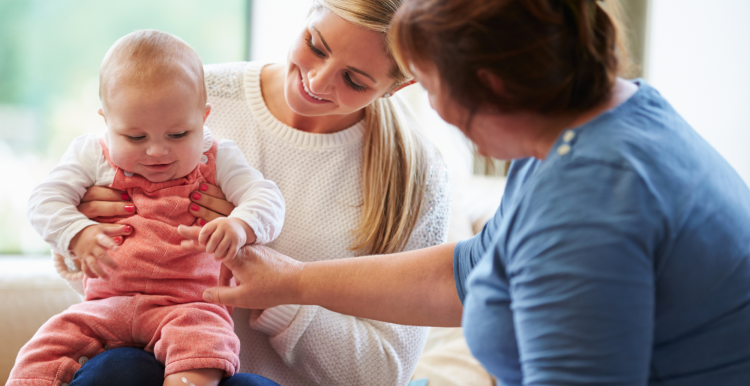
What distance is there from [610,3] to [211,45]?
2488mm

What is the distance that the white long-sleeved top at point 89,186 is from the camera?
108 cm

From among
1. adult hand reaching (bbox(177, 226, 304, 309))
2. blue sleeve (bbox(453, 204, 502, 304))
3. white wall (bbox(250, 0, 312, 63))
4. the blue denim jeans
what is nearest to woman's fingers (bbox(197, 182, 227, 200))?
adult hand reaching (bbox(177, 226, 304, 309))

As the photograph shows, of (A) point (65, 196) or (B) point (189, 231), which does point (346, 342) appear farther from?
(A) point (65, 196)

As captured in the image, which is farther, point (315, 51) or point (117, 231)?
point (315, 51)

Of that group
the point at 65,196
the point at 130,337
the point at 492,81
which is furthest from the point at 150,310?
the point at 492,81

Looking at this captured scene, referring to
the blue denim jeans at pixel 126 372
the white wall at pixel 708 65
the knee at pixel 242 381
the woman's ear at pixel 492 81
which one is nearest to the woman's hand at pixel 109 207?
the blue denim jeans at pixel 126 372

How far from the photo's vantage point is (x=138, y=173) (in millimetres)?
1147

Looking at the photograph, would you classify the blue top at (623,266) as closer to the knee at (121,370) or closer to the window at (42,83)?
the knee at (121,370)

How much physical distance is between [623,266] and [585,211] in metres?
0.07

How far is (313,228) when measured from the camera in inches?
55.8

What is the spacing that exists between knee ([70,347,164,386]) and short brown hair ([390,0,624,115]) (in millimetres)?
725

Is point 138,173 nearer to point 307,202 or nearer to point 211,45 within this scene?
point 307,202

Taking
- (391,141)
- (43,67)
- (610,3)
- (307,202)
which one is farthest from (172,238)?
(43,67)

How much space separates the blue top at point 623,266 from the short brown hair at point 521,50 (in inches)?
2.0
